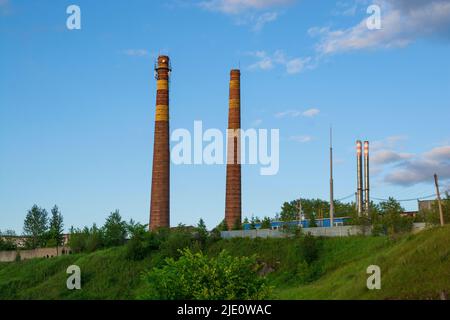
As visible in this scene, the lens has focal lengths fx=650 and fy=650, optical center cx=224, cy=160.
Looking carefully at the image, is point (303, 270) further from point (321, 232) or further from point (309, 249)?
point (321, 232)

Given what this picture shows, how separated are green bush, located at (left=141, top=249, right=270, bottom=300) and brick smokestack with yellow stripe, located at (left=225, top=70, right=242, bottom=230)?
45134 millimetres

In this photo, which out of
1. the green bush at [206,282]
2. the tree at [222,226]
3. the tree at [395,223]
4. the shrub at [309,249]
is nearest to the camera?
the green bush at [206,282]

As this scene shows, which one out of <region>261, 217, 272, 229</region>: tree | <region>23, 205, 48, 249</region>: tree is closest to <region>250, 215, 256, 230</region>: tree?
<region>261, 217, 272, 229</region>: tree

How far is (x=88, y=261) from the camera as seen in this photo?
69.0 m

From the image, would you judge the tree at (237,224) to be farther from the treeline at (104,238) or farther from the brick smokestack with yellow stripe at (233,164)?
the treeline at (104,238)

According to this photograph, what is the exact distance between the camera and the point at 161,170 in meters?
76.3

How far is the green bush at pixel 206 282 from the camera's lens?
28.7 m

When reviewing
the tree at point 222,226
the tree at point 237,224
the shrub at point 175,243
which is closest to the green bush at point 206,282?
the shrub at point 175,243

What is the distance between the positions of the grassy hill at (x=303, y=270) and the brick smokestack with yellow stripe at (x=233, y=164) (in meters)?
10.8

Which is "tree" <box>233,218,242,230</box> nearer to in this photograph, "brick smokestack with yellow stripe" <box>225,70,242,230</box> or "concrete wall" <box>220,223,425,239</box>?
"brick smokestack with yellow stripe" <box>225,70,242,230</box>

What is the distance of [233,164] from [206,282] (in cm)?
4715

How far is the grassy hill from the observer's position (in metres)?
38.0
